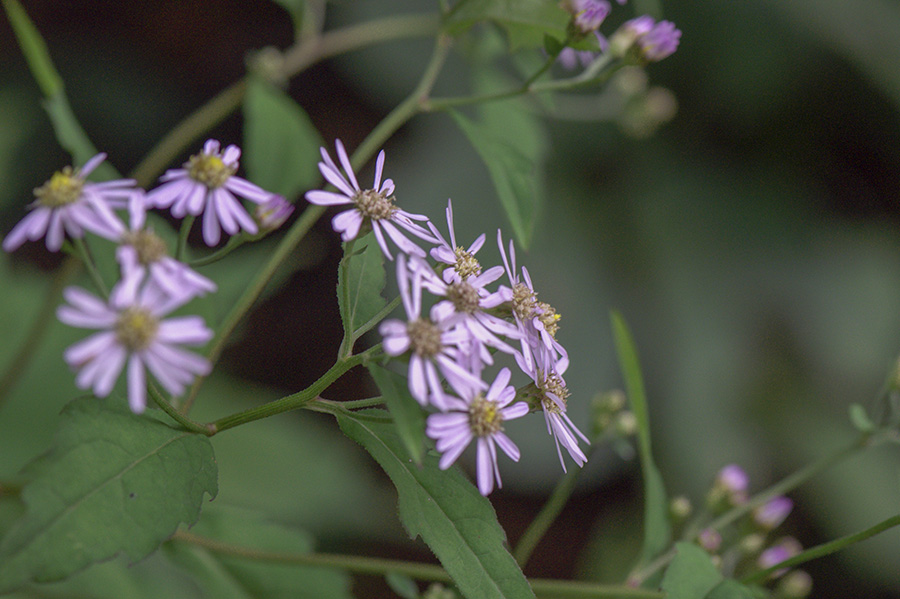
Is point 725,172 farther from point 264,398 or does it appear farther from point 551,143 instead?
point 264,398

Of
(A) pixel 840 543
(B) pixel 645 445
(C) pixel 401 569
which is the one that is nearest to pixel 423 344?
(C) pixel 401 569

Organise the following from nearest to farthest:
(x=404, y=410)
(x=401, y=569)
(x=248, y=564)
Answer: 1. (x=404, y=410)
2. (x=401, y=569)
3. (x=248, y=564)

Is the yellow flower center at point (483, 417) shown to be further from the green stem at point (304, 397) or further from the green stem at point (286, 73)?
the green stem at point (286, 73)

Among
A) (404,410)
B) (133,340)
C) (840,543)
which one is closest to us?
(133,340)

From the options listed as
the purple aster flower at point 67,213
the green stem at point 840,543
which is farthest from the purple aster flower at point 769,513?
the purple aster flower at point 67,213

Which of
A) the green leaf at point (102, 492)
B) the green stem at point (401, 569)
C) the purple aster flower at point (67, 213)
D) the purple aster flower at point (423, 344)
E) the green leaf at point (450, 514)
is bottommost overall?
the green stem at point (401, 569)

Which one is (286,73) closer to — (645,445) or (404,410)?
(645,445)

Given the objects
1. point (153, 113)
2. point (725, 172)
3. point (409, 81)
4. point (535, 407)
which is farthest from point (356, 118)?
point (535, 407)
